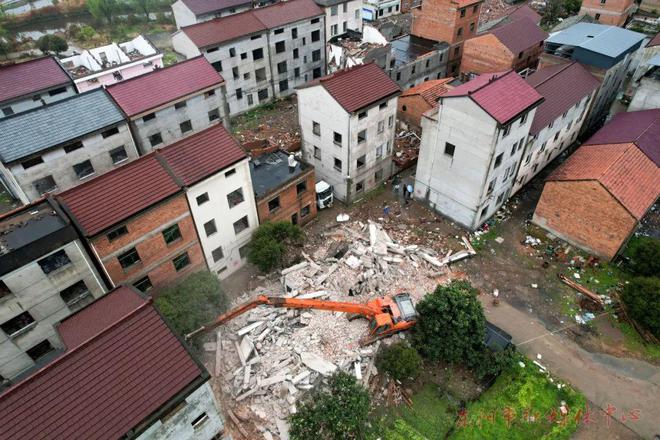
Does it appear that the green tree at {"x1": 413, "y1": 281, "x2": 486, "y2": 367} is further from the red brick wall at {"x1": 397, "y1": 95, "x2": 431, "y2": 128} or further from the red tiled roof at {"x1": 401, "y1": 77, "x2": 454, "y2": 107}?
the red tiled roof at {"x1": 401, "y1": 77, "x2": 454, "y2": 107}

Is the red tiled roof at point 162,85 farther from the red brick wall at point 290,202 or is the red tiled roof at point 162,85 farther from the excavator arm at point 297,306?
the excavator arm at point 297,306

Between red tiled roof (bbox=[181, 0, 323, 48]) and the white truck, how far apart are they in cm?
2317

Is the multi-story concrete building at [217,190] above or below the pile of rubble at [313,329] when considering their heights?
above

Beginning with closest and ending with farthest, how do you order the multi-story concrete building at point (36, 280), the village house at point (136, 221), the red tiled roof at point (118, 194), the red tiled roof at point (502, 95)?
1. the multi-story concrete building at point (36, 280)
2. the red tiled roof at point (118, 194)
3. the village house at point (136, 221)
4. the red tiled roof at point (502, 95)

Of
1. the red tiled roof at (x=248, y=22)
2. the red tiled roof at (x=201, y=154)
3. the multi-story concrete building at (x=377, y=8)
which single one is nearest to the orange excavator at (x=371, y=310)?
the red tiled roof at (x=201, y=154)

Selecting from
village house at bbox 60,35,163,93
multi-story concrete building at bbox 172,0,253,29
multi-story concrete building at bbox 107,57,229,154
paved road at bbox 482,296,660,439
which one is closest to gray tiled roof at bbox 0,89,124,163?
multi-story concrete building at bbox 107,57,229,154

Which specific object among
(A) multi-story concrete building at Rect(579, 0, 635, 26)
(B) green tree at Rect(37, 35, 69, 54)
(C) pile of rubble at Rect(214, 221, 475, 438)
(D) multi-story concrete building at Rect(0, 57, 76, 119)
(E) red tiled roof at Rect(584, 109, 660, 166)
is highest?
(D) multi-story concrete building at Rect(0, 57, 76, 119)

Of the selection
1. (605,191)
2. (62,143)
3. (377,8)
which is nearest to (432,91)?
(605,191)

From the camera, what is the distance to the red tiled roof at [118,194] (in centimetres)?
2544

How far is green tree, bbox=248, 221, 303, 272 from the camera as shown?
32.7 meters

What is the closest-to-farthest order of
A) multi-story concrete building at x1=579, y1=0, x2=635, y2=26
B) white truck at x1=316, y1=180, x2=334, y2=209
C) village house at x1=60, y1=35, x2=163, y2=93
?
white truck at x1=316, y1=180, x2=334, y2=209, village house at x1=60, y1=35, x2=163, y2=93, multi-story concrete building at x1=579, y1=0, x2=635, y2=26

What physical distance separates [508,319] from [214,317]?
71.2 ft

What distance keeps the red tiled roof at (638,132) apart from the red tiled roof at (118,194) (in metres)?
39.3

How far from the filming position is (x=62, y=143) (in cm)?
3331
